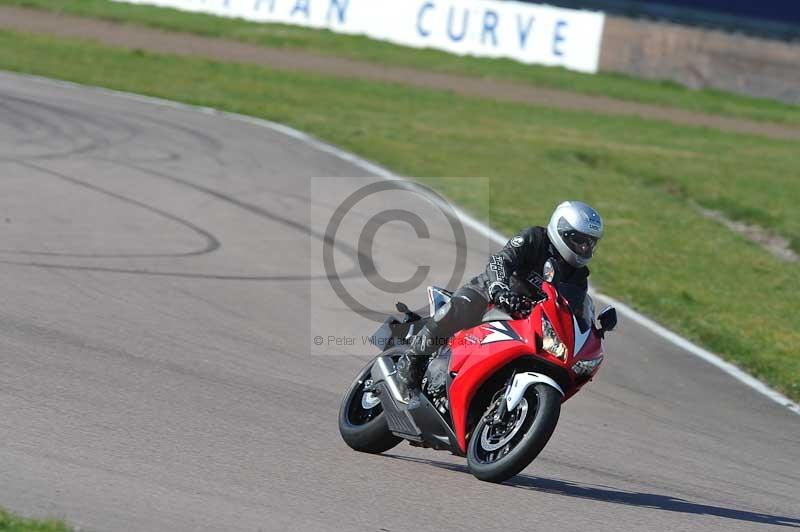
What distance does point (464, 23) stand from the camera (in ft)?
108

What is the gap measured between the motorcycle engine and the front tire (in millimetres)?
293

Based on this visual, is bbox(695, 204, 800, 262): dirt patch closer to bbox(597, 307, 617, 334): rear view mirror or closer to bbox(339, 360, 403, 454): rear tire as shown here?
bbox(339, 360, 403, 454): rear tire

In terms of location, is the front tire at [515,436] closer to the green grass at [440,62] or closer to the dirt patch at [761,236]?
the dirt patch at [761,236]

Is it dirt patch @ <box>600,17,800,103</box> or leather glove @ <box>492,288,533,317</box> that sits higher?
dirt patch @ <box>600,17,800,103</box>

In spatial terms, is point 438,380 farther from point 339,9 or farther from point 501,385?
A: point 339,9

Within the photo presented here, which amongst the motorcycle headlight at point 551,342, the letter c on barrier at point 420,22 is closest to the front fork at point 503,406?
the motorcycle headlight at point 551,342

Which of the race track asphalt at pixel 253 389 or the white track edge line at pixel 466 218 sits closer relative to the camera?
the race track asphalt at pixel 253 389

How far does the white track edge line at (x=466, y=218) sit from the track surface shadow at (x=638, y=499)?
3498 millimetres

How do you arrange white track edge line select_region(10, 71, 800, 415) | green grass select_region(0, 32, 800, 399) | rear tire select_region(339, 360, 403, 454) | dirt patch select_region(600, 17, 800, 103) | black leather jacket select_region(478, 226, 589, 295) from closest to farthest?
1. black leather jacket select_region(478, 226, 589, 295)
2. rear tire select_region(339, 360, 403, 454)
3. white track edge line select_region(10, 71, 800, 415)
4. green grass select_region(0, 32, 800, 399)
5. dirt patch select_region(600, 17, 800, 103)

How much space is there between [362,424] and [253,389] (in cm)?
Result: 96

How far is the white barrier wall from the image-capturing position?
32.2 m

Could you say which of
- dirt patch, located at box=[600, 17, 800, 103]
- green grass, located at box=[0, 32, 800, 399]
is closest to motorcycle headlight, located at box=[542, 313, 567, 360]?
green grass, located at box=[0, 32, 800, 399]

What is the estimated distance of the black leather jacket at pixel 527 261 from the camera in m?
6.74

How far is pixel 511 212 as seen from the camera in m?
17.1
